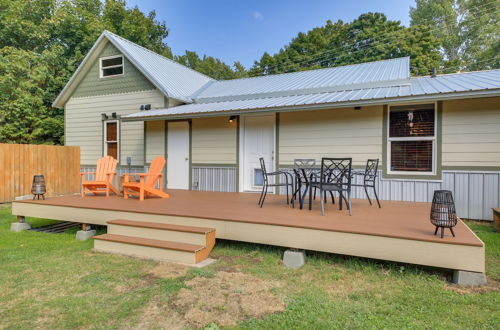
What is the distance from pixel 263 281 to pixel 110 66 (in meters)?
9.35

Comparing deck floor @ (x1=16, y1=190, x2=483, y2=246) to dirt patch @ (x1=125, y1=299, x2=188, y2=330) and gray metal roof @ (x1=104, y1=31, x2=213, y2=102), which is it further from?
gray metal roof @ (x1=104, y1=31, x2=213, y2=102)

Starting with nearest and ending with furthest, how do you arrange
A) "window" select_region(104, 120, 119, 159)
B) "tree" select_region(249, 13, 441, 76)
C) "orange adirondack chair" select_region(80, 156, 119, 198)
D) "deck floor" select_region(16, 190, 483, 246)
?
"deck floor" select_region(16, 190, 483, 246), "orange adirondack chair" select_region(80, 156, 119, 198), "window" select_region(104, 120, 119, 159), "tree" select_region(249, 13, 441, 76)

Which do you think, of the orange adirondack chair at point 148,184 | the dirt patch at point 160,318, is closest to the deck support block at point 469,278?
the dirt patch at point 160,318

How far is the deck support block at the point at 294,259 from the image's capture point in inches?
131

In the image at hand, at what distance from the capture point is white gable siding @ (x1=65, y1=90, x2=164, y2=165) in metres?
8.98

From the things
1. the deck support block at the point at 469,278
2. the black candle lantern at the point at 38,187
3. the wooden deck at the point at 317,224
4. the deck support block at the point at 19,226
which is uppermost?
the black candle lantern at the point at 38,187

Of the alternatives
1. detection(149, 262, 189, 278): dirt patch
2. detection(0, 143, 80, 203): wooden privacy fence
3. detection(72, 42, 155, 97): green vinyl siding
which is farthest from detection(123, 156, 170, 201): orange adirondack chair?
detection(0, 143, 80, 203): wooden privacy fence

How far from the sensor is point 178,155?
318 inches

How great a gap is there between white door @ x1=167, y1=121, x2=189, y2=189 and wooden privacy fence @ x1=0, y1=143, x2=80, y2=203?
160 inches

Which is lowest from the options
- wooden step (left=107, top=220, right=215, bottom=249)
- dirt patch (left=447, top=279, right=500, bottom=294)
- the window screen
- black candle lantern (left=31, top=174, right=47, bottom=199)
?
dirt patch (left=447, top=279, right=500, bottom=294)

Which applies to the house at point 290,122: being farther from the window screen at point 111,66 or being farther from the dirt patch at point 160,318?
the dirt patch at point 160,318

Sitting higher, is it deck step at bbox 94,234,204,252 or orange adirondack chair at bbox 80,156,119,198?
orange adirondack chair at bbox 80,156,119,198

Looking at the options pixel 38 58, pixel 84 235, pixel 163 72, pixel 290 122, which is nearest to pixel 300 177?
pixel 290 122

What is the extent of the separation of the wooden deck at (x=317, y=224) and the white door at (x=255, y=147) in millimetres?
1880
